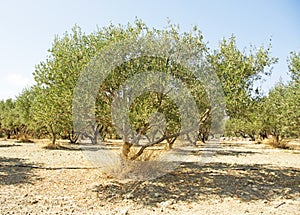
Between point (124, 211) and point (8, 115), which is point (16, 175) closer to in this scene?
point (124, 211)

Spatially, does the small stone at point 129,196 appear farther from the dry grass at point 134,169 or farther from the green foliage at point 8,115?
the green foliage at point 8,115

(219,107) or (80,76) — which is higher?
(80,76)

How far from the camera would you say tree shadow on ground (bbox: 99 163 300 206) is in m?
7.98

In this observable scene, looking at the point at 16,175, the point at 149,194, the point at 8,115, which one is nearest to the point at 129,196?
the point at 149,194

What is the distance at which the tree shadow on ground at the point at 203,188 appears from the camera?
26.2ft

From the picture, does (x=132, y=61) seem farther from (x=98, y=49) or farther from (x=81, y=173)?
(x=81, y=173)

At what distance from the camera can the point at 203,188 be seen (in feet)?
29.8

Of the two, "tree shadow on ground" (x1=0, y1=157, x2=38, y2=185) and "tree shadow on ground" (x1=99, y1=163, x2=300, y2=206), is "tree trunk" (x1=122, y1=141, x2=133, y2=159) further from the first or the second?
"tree shadow on ground" (x1=0, y1=157, x2=38, y2=185)

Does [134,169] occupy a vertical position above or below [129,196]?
above

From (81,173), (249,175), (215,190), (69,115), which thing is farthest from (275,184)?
(69,115)

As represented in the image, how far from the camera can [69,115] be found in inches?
432

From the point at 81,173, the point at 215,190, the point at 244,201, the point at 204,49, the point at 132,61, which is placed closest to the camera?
the point at 244,201

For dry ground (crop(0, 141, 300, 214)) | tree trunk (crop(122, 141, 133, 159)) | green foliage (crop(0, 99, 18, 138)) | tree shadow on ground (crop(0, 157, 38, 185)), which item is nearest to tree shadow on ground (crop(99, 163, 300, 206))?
dry ground (crop(0, 141, 300, 214))

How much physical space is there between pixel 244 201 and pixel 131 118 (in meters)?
4.17
